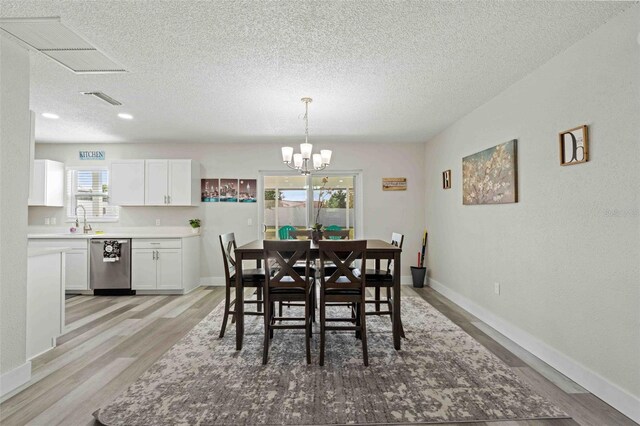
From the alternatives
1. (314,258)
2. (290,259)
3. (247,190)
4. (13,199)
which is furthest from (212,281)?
(13,199)

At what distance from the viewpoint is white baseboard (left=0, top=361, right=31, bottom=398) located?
2.22m

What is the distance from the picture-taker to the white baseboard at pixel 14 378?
7.30ft

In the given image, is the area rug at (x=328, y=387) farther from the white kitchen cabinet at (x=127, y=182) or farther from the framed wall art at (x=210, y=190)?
the white kitchen cabinet at (x=127, y=182)

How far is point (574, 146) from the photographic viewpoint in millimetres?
2430

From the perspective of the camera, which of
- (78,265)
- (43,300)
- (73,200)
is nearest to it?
(43,300)

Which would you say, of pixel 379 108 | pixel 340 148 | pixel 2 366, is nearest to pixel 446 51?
pixel 379 108

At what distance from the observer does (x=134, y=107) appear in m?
3.92

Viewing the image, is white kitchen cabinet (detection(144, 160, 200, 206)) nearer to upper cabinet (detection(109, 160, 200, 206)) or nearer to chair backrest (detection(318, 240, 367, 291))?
upper cabinet (detection(109, 160, 200, 206))

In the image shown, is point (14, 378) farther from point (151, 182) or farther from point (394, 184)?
point (394, 184)

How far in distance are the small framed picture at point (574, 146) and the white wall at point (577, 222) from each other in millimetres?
41

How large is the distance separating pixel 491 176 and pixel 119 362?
391cm

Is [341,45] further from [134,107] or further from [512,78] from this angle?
[134,107]

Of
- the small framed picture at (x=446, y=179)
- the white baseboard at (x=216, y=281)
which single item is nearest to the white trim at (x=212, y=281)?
the white baseboard at (x=216, y=281)

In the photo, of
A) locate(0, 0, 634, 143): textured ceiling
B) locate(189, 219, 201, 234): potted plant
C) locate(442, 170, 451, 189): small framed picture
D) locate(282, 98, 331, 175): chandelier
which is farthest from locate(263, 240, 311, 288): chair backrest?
locate(189, 219, 201, 234): potted plant
